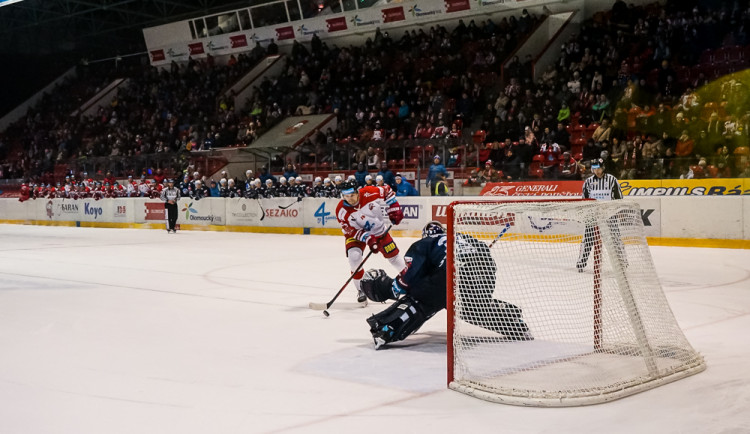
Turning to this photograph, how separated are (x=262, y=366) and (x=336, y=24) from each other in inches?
1047

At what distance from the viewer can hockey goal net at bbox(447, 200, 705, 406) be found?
4.36 m

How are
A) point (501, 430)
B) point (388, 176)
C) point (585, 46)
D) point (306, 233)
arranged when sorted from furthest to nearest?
point (585, 46)
point (306, 233)
point (388, 176)
point (501, 430)

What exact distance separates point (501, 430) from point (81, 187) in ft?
78.1

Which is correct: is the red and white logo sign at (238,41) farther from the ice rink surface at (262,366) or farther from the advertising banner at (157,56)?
the ice rink surface at (262,366)

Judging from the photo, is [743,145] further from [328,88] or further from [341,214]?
[328,88]

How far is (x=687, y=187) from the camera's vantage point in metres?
13.8

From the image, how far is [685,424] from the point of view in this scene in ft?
11.7

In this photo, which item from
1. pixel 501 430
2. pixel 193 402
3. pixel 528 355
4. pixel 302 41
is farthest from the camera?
pixel 302 41

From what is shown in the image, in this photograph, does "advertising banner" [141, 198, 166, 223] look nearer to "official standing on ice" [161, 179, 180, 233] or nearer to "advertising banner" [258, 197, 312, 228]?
"official standing on ice" [161, 179, 180, 233]

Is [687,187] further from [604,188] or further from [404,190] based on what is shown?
[404,190]

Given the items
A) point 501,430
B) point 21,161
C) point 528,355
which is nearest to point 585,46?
point 528,355

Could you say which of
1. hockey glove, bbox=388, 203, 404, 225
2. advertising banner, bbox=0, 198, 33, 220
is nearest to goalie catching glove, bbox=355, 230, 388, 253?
hockey glove, bbox=388, 203, 404, 225

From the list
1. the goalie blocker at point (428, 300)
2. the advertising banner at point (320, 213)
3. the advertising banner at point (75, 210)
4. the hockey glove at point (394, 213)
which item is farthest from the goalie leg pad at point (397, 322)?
the advertising banner at point (75, 210)

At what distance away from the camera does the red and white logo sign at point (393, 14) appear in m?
28.2
